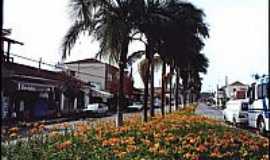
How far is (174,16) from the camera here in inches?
867

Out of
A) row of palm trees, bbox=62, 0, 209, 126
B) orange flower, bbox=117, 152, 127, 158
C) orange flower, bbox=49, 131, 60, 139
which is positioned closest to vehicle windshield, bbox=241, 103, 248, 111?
row of palm trees, bbox=62, 0, 209, 126

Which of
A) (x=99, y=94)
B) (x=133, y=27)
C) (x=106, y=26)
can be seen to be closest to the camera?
(x=106, y=26)

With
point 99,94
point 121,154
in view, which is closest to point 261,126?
point 121,154

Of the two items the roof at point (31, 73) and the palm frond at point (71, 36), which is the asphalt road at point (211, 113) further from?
Answer: the palm frond at point (71, 36)

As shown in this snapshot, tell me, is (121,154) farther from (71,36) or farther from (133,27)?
(133,27)

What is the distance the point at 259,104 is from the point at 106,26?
1007cm

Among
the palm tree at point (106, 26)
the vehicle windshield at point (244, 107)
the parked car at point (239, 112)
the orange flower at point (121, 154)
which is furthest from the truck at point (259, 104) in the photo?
the orange flower at point (121, 154)

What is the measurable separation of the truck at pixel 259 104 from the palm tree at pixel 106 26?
6.81m

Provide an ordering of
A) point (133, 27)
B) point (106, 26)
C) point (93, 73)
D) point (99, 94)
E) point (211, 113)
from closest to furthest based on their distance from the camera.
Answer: point (106, 26)
point (133, 27)
point (211, 113)
point (99, 94)
point (93, 73)

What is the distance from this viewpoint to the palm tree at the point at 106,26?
1758 centimetres

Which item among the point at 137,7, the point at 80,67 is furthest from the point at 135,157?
the point at 80,67

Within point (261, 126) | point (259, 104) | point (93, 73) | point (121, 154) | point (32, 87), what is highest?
point (93, 73)

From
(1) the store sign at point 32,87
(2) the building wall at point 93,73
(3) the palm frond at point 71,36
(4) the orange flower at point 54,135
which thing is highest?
(2) the building wall at point 93,73

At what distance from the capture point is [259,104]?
24781 millimetres
